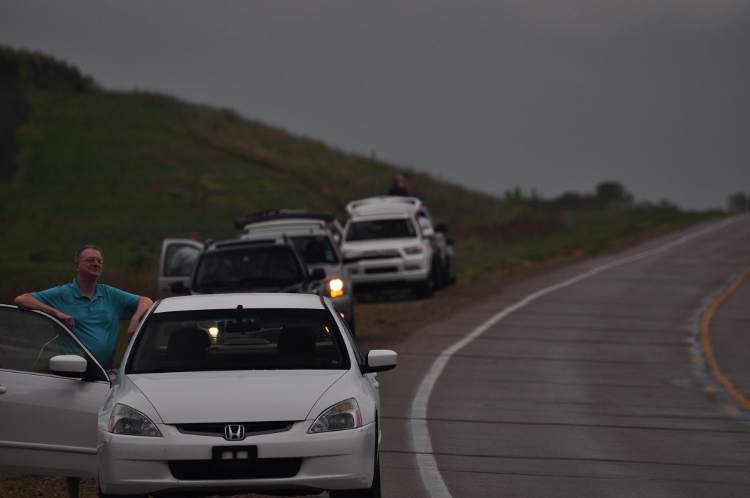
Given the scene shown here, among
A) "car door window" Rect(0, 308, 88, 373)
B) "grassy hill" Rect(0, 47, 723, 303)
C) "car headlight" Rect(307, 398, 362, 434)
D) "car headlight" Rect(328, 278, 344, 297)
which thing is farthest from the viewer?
"grassy hill" Rect(0, 47, 723, 303)

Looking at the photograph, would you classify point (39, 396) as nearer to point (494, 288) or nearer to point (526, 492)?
point (526, 492)

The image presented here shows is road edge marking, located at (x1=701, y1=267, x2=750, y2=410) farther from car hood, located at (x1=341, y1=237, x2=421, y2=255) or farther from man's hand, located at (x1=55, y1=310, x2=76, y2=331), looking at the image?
man's hand, located at (x1=55, y1=310, x2=76, y2=331)

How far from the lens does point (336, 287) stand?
18.9 meters

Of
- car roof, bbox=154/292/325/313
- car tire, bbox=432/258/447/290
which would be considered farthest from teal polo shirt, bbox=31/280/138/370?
car tire, bbox=432/258/447/290

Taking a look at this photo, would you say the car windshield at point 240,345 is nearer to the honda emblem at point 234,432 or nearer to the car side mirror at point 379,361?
the car side mirror at point 379,361

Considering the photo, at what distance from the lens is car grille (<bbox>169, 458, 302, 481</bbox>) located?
23.7 feet

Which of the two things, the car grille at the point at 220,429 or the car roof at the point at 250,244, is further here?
the car roof at the point at 250,244

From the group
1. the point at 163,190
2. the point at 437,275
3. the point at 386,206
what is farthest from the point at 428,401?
the point at 163,190

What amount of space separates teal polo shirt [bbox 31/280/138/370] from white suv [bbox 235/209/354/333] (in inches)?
351

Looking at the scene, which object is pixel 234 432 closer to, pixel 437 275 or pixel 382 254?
pixel 382 254

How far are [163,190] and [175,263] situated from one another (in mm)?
41418

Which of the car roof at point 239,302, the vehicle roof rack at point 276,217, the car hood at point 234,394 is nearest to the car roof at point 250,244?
the vehicle roof rack at point 276,217

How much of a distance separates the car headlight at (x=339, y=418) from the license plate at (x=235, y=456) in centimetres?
36

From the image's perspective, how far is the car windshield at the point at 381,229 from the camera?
28.6 meters
